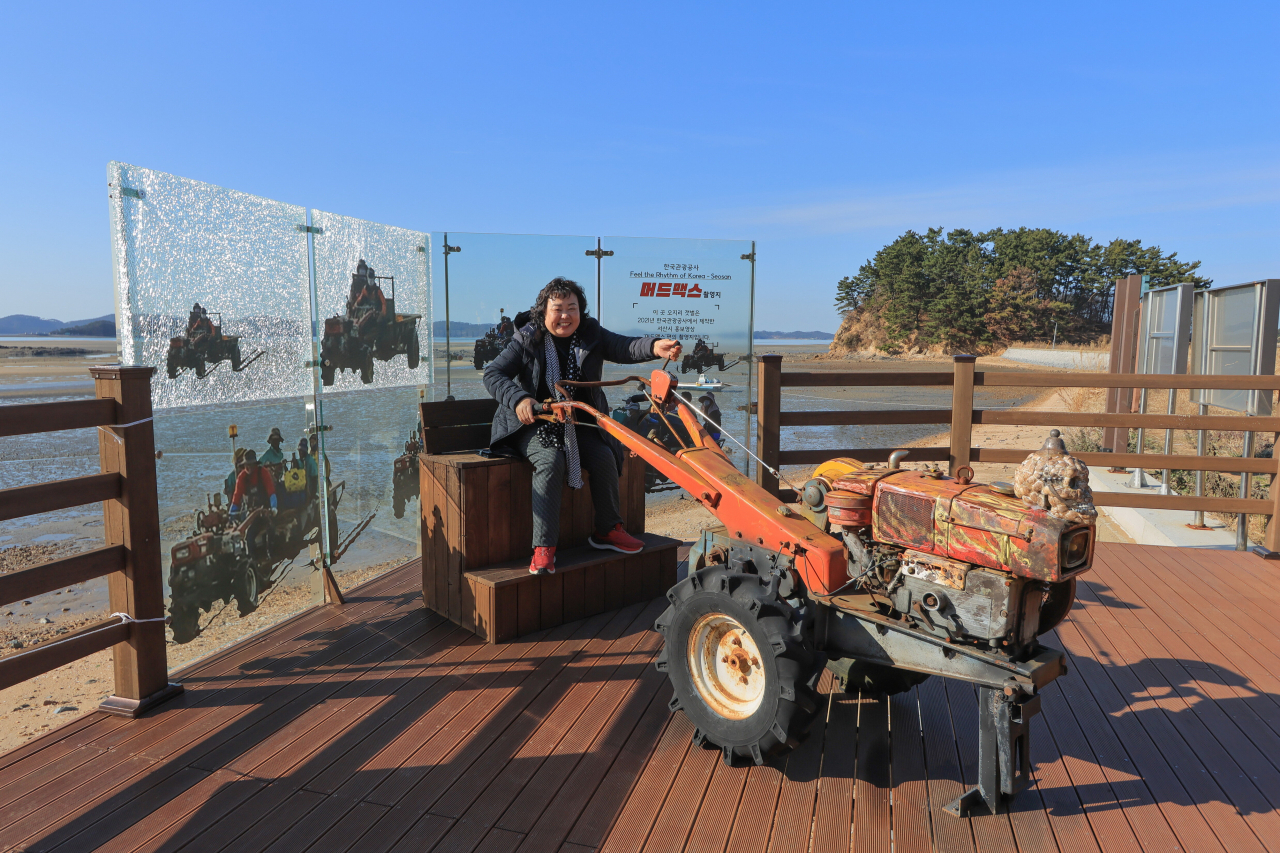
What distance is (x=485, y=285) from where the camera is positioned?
15.9 ft

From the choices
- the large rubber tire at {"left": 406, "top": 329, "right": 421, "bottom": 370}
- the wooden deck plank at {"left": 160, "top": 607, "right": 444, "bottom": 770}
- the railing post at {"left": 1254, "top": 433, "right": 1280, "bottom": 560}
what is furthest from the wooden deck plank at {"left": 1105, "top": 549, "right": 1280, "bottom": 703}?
the large rubber tire at {"left": 406, "top": 329, "right": 421, "bottom": 370}

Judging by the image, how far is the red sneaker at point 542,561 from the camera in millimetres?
3270

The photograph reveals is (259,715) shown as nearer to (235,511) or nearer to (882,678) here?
(235,511)

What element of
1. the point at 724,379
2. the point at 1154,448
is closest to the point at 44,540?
the point at 724,379

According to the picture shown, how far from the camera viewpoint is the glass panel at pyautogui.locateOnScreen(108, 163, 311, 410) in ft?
9.16

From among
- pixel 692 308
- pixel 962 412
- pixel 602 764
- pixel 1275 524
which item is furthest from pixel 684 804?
pixel 1275 524

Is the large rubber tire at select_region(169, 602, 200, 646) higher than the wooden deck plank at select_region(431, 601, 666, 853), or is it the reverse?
the large rubber tire at select_region(169, 602, 200, 646)

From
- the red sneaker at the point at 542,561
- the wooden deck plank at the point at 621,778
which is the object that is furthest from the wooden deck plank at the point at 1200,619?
the red sneaker at the point at 542,561

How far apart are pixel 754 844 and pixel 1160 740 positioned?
1467 millimetres

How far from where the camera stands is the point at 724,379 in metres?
5.62

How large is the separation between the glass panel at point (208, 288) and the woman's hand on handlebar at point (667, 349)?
5.72ft

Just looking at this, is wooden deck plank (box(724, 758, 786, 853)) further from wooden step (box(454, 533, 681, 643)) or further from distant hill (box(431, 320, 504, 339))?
distant hill (box(431, 320, 504, 339))

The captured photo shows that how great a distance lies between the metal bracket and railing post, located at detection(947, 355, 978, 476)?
8.94 feet

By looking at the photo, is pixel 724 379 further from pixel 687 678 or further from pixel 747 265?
pixel 687 678
